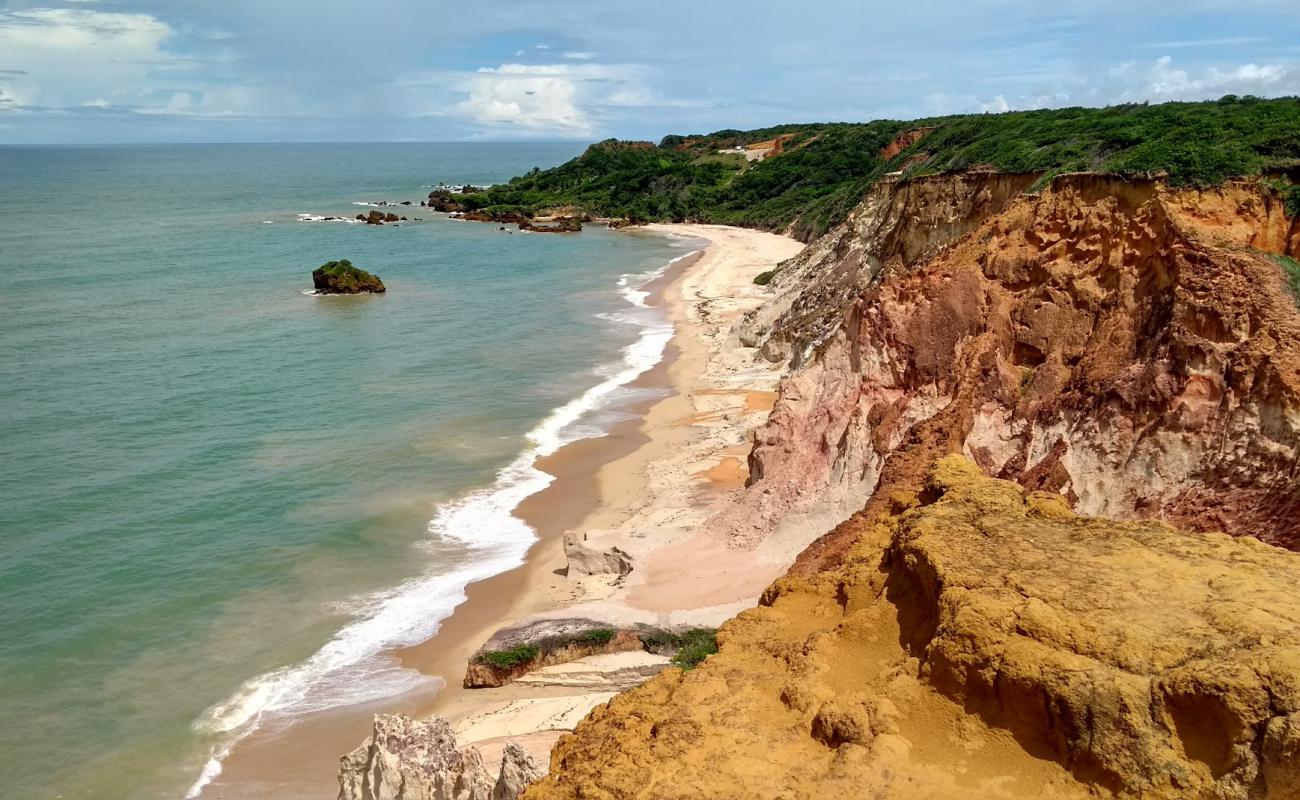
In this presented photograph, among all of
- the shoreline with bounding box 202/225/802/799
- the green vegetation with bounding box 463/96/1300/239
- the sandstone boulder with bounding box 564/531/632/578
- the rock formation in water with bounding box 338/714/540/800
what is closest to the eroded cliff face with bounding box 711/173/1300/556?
the green vegetation with bounding box 463/96/1300/239

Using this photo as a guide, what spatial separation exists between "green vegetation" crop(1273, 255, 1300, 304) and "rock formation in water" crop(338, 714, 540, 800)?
12210mm

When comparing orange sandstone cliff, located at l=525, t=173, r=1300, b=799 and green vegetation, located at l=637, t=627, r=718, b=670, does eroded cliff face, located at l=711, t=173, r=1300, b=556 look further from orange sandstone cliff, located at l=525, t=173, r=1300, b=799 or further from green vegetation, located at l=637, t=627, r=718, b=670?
green vegetation, located at l=637, t=627, r=718, b=670

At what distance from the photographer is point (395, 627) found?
62.3 ft

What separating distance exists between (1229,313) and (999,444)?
13.0 ft

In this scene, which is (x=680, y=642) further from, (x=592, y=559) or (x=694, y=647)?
(x=592, y=559)

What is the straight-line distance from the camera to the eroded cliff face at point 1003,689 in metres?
6.37

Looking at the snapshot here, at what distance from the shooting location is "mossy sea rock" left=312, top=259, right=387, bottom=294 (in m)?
55.7

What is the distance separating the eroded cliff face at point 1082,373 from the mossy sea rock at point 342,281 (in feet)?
133

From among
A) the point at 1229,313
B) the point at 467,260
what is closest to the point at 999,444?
the point at 1229,313

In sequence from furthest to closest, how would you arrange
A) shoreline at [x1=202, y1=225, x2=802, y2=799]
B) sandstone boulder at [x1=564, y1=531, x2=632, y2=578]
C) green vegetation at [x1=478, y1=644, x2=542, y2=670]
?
sandstone boulder at [x1=564, y1=531, x2=632, y2=578]
green vegetation at [x1=478, y1=644, x2=542, y2=670]
shoreline at [x1=202, y1=225, x2=802, y2=799]

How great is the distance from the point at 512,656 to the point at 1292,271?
13.6 meters

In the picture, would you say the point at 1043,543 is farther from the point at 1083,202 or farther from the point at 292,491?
the point at 292,491

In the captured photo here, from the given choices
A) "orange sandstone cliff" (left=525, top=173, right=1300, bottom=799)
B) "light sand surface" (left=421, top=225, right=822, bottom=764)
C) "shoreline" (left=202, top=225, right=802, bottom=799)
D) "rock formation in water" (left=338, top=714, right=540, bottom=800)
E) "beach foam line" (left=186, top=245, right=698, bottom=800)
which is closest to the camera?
"orange sandstone cliff" (left=525, top=173, right=1300, bottom=799)

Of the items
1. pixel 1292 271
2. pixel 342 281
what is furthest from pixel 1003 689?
pixel 342 281
